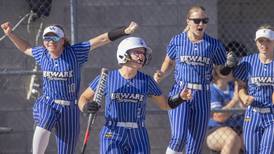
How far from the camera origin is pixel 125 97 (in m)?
9.31

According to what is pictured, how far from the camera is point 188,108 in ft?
34.4

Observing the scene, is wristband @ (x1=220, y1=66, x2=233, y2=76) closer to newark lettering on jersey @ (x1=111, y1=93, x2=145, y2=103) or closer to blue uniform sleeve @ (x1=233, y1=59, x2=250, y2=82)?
blue uniform sleeve @ (x1=233, y1=59, x2=250, y2=82)

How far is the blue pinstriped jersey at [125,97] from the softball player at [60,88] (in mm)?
938

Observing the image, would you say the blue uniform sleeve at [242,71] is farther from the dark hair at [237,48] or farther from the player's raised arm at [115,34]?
the dark hair at [237,48]

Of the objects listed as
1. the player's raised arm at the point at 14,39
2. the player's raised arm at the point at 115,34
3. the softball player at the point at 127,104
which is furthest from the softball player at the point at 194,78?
the player's raised arm at the point at 14,39

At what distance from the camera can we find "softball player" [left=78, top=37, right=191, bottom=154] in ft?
30.3

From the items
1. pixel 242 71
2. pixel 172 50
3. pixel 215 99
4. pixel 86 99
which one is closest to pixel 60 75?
pixel 86 99

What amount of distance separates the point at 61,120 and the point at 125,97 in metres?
1.25

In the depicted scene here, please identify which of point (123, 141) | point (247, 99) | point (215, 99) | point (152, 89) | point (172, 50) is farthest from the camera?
point (215, 99)

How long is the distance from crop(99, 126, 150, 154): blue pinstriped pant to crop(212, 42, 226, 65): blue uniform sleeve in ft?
5.31

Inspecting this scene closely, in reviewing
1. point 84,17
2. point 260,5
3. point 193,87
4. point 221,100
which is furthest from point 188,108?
point 260,5

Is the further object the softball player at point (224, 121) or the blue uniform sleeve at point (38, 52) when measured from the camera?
the softball player at point (224, 121)

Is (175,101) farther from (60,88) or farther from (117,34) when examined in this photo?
(60,88)

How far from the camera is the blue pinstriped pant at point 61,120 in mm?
10320
